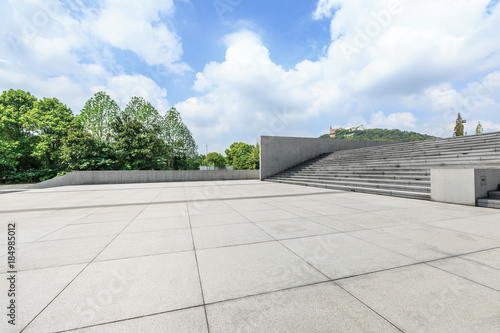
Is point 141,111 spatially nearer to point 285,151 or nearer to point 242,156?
point 285,151

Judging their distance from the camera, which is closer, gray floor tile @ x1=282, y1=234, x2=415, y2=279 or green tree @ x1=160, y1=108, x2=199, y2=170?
gray floor tile @ x1=282, y1=234, x2=415, y2=279

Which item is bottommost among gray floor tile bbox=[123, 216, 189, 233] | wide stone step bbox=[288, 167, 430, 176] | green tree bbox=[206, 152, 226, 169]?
gray floor tile bbox=[123, 216, 189, 233]

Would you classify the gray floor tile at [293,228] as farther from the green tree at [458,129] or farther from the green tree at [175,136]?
the green tree at [458,129]

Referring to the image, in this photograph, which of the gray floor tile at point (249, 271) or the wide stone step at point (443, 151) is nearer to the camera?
the gray floor tile at point (249, 271)

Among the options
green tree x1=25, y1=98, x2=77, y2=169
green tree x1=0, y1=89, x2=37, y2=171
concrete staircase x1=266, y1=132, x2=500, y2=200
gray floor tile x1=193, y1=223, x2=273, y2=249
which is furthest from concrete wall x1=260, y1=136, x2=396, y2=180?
green tree x1=0, y1=89, x2=37, y2=171

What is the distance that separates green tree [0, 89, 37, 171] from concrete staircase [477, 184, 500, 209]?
43420 millimetres

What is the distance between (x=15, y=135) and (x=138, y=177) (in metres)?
22.4

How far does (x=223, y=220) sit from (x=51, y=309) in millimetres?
3791

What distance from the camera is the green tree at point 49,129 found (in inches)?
1116

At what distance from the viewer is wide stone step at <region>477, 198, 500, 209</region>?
6.49 m

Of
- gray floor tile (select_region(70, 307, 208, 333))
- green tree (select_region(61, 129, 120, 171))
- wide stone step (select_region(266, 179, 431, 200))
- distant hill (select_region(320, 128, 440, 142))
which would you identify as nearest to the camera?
gray floor tile (select_region(70, 307, 208, 333))

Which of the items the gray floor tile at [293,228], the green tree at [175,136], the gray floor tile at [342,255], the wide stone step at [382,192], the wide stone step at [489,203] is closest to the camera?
the gray floor tile at [342,255]

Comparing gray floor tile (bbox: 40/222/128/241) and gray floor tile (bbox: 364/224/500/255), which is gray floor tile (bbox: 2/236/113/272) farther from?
gray floor tile (bbox: 364/224/500/255)

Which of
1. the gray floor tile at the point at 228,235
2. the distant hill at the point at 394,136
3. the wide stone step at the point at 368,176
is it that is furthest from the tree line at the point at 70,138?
the distant hill at the point at 394,136
